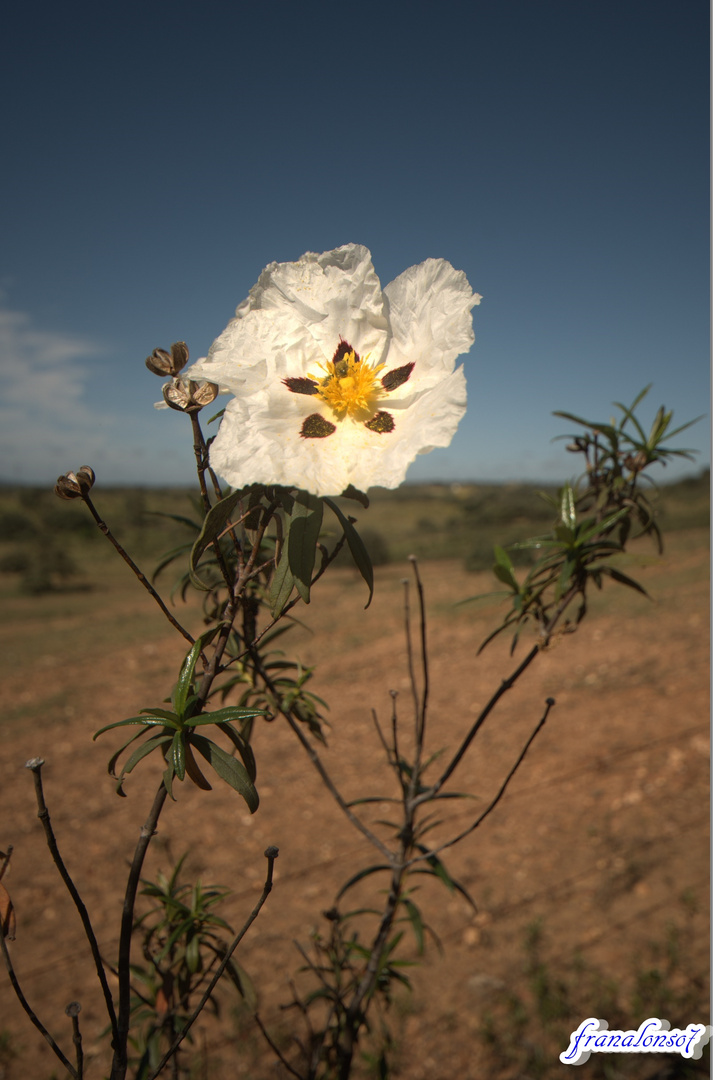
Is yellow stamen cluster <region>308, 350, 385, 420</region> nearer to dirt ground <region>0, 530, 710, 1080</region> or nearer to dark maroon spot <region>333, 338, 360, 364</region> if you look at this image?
dark maroon spot <region>333, 338, 360, 364</region>

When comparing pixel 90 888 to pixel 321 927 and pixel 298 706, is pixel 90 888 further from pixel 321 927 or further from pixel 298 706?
pixel 298 706

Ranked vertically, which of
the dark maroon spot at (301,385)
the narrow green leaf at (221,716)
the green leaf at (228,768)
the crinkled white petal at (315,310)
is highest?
the crinkled white petal at (315,310)

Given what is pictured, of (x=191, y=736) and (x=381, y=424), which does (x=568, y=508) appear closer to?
(x=381, y=424)

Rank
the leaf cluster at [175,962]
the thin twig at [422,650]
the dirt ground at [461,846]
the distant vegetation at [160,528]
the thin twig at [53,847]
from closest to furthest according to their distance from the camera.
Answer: the thin twig at [53,847] < the thin twig at [422,650] < the leaf cluster at [175,962] < the dirt ground at [461,846] < the distant vegetation at [160,528]

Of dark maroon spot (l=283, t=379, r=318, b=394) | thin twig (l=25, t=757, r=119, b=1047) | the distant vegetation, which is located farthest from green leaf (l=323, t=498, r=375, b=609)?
the distant vegetation

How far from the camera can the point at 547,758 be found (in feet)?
16.5

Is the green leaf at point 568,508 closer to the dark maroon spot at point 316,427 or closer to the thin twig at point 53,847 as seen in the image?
the dark maroon spot at point 316,427

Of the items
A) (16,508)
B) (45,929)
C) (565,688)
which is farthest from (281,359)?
(16,508)

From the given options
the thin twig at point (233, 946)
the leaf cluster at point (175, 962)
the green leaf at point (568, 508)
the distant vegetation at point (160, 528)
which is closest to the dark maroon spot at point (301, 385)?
the thin twig at point (233, 946)

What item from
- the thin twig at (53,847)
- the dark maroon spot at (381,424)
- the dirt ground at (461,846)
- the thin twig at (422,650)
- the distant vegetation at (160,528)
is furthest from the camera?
the distant vegetation at (160,528)

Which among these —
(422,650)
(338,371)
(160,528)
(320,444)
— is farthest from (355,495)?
(160,528)

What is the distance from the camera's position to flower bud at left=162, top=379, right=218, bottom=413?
26.6 inches

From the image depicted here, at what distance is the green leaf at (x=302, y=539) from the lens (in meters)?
0.68

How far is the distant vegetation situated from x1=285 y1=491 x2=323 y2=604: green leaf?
41.4ft
